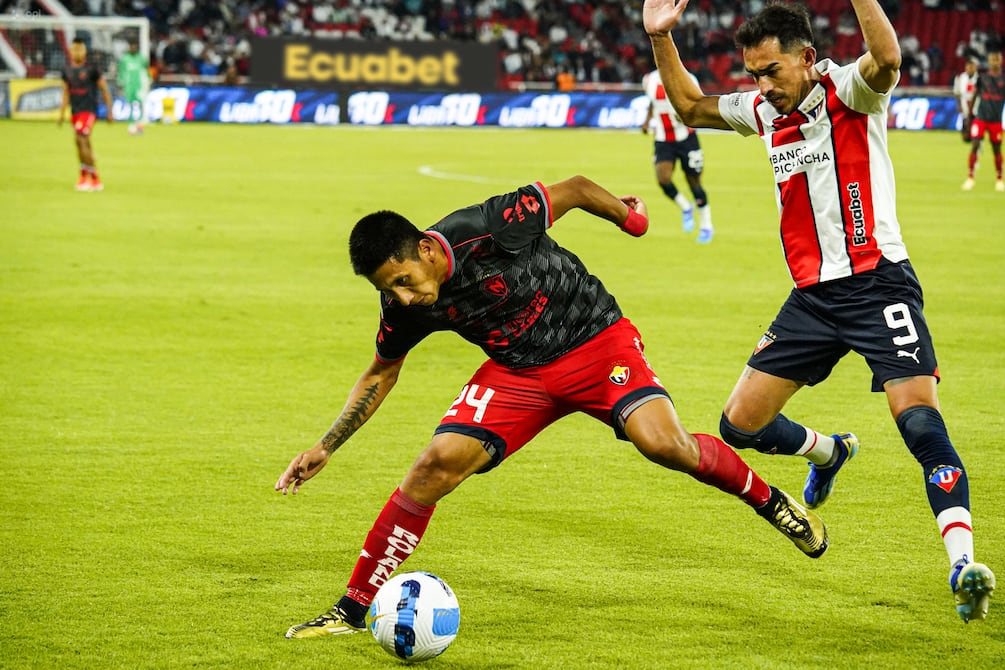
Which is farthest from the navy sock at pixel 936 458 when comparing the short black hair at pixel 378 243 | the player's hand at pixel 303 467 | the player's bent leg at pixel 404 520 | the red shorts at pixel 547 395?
the player's hand at pixel 303 467

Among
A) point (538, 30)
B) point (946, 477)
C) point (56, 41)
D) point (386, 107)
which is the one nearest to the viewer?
point (946, 477)

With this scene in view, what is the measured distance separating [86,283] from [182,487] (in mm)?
7068

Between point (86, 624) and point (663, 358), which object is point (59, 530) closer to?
point (86, 624)

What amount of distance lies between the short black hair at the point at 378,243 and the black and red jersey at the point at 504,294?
29 centimetres

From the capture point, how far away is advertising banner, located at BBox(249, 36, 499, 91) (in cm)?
4078

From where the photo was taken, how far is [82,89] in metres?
21.5

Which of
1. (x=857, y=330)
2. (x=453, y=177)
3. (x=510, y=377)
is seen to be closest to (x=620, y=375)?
(x=510, y=377)

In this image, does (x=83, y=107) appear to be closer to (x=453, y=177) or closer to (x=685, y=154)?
(x=453, y=177)

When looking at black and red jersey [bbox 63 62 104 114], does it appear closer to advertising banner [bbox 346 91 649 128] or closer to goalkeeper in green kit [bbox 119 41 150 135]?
goalkeeper in green kit [bbox 119 41 150 135]

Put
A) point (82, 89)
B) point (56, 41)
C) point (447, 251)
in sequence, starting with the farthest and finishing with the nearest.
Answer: point (56, 41) → point (82, 89) → point (447, 251)

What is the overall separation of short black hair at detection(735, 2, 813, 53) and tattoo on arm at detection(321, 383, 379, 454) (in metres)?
2.02

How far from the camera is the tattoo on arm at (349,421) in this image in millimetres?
5160

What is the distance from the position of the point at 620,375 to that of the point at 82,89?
59.9ft

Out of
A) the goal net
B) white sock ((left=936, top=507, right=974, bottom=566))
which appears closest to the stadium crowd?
the goal net
